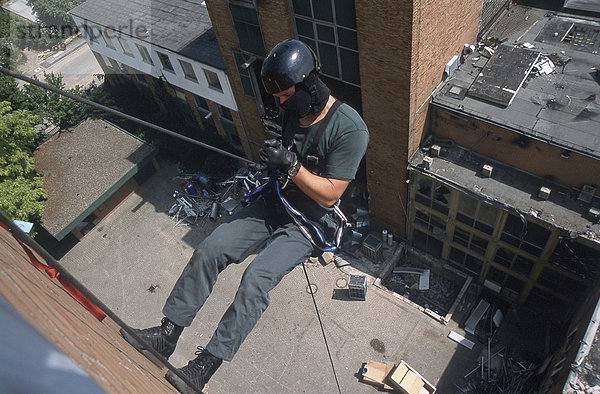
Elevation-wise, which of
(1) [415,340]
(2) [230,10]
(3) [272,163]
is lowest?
(1) [415,340]

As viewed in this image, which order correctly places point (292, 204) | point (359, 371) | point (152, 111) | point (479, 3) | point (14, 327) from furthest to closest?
point (152, 111)
point (359, 371)
point (479, 3)
point (292, 204)
point (14, 327)

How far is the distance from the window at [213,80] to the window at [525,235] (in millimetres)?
15232

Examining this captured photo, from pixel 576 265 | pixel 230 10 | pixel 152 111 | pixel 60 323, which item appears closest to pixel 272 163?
pixel 60 323

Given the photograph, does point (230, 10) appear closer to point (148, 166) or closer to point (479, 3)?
point (479, 3)

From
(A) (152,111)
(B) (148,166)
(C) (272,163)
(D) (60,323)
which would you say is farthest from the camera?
(A) (152,111)

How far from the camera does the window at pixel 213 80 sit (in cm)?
2247

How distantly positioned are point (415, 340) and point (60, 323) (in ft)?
63.7

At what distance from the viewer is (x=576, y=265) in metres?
15.5

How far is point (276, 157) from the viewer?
21.9 ft

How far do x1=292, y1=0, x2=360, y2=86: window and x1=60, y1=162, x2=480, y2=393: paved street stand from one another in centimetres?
1059

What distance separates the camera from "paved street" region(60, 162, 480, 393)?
19062mm

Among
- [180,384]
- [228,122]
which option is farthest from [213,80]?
[180,384]

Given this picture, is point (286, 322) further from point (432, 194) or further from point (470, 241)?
point (470, 241)

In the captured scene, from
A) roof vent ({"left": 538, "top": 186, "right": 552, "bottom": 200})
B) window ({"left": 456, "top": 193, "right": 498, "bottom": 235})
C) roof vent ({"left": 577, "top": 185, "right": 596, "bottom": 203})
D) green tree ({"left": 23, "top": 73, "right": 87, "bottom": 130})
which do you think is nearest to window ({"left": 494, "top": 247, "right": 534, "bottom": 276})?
window ({"left": 456, "top": 193, "right": 498, "bottom": 235})
